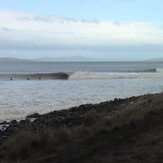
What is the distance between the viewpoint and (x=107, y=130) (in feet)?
35.1

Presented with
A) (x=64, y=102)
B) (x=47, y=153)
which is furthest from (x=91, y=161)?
(x=64, y=102)

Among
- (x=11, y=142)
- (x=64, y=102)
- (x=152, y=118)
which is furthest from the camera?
(x=64, y=102)

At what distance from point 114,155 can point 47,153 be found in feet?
6.88

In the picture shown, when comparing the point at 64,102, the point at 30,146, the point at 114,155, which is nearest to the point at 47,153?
the point at 30,146

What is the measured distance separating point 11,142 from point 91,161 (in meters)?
3.45

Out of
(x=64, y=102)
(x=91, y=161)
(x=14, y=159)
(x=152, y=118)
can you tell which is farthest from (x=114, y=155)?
(x=64, y=102)

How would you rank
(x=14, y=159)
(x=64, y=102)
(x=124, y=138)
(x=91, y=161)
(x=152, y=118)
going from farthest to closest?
(x=64, y=102) → (x=152, y=118) → (x=124, y=138) → (x=14, y=159) → (x=91, y=161)

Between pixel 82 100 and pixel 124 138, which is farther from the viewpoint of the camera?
pixel 82 100

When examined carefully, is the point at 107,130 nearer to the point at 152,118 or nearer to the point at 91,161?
the point at 152,118

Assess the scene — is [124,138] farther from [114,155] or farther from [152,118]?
[152,118]

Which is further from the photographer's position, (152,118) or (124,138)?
(152,118)

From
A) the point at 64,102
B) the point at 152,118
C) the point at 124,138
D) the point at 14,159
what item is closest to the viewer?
the point at 14,159

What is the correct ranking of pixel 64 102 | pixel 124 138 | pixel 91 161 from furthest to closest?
pixel 64 102
pixel 124 138
pixel 91 161

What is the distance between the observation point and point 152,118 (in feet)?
39.5
